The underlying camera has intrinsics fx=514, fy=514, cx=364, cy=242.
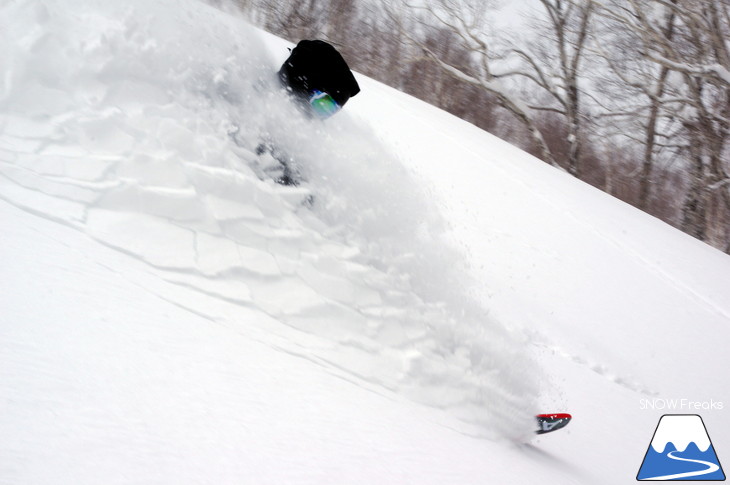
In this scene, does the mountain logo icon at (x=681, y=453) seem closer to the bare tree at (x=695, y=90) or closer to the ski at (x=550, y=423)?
the ski at (x=550, y=423)

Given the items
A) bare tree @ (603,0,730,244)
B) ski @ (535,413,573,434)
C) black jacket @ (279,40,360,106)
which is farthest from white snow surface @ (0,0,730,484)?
bare tree @ (603,0,730,244)

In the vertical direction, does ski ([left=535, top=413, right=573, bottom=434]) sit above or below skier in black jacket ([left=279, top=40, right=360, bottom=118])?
below

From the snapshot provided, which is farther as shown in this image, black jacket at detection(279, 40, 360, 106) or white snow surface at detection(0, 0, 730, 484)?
black jacket at detection(279, 40, 360, 106)

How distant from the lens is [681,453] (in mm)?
2555

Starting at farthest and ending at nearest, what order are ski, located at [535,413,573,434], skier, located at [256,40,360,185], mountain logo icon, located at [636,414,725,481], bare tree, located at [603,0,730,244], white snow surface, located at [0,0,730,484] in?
bare tree, located at [603,0,730,244], skier, located at [256,40,360,185], mountain logo icon, located at [636,414,725,481], ski, located at [535,413,573,434], white snow surface, located at [0,0,730,484]

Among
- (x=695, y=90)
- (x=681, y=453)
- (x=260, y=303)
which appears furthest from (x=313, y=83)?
(x=695, y=90)

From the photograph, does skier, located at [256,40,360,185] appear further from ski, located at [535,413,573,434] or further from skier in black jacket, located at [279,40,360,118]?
ski, located at [535,413,573,434]

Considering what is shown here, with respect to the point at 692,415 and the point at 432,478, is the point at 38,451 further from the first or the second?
the point at 692,415

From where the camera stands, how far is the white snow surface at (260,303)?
1189 millimetres

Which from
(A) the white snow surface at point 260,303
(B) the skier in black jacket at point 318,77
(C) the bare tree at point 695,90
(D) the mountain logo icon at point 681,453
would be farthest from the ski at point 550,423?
(C) the bare tree at point 695,90

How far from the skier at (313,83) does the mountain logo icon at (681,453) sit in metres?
2.34

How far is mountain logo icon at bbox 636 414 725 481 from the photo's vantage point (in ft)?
7.70

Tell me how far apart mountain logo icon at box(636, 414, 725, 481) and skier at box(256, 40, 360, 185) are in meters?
2.34

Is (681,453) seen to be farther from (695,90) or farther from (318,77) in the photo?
(695,90)
